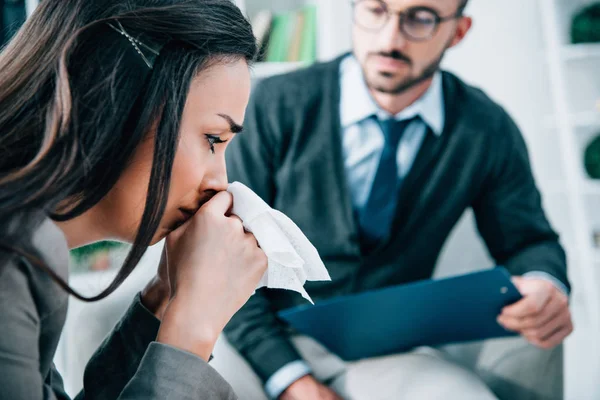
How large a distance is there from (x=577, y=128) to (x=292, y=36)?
0.97 metres

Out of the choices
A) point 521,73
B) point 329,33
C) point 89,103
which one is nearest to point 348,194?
point 89,103

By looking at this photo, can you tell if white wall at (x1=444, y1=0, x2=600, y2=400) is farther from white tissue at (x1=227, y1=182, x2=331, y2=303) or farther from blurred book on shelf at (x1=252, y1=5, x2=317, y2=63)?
white tissue at (x1=227, y1=182, x2=331, y2=303)

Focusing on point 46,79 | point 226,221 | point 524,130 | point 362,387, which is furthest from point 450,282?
point 524,130

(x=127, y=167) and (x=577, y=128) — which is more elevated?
(x=127, y=167)

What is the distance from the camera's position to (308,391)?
1.03 m

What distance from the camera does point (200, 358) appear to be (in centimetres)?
57

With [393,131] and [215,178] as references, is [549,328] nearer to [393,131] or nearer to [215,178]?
[393,131]

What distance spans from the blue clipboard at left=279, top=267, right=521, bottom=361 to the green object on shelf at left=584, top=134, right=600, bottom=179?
1059 millimetres

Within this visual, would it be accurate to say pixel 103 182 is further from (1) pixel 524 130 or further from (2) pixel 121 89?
(1) pixel 524 130

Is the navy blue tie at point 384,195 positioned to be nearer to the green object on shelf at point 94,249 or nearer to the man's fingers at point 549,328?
the man's fingers at point 549,328

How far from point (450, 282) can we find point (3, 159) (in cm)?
64

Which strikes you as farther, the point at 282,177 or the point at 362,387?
the point at 282,177

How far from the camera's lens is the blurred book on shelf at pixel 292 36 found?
6.36 ft

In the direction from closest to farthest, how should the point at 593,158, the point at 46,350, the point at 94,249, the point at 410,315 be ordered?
the point at 46,350 → the point at 410,315 → the point at 94,249 → the point at 593,158
